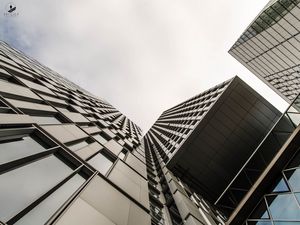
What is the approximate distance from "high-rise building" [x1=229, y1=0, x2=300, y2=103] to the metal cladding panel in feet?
36.9

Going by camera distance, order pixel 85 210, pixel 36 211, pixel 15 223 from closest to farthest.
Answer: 1. pixel 15 223
2. pixel 36 211
3. pixel 85 210

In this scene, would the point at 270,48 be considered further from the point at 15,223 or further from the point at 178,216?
the point at 15,223

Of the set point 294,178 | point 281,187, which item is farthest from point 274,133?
point 294,178

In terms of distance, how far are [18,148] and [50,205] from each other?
2256 mm

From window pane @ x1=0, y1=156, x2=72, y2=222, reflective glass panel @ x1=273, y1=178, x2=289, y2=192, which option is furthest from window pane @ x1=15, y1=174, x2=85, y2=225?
reflective glass panel @ x1=273, y1=178, x2=289, y2=192

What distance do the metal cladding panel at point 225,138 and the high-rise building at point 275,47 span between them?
11.2 meters

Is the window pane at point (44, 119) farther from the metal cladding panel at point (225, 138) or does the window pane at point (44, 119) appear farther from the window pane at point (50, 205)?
the metal cladding panel at point (225, 138)

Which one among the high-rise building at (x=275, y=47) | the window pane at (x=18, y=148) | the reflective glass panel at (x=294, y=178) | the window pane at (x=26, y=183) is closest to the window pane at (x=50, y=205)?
the window pane at (x=26, y=183)

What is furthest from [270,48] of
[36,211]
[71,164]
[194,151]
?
[36,211]

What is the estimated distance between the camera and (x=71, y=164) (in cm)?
1049

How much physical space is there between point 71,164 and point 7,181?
145 inches

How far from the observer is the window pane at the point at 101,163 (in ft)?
40.7

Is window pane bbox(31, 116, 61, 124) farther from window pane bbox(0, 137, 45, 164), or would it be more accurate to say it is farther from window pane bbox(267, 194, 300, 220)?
window pane bbox(267, 194, 300, 220)

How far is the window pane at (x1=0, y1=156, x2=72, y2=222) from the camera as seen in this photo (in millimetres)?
6332
